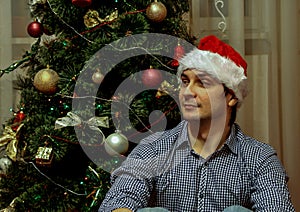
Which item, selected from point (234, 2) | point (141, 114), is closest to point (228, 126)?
point (141, 114)

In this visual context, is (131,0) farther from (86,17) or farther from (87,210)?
(87,210)

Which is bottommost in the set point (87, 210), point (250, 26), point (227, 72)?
point (87, 210)

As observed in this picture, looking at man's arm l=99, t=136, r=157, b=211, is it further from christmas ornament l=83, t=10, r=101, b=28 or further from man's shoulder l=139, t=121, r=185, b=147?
christmas ornament l=83, t=10, r=101, b=28

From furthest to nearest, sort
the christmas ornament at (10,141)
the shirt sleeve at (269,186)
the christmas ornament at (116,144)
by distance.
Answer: the christmas ornament at (10,141) < the christmas ornament at (116,144) < the shirt sleeve at (269,186)

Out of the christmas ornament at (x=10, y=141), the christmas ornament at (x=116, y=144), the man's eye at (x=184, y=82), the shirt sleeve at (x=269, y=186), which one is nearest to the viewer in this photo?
the shirt sleeve at (x=269, y=186)

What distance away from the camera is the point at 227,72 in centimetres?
154

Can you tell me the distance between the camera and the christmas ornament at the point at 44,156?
171 centimetres

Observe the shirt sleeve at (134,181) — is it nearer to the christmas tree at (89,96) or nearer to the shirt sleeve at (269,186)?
the christmas tree at (89,96)

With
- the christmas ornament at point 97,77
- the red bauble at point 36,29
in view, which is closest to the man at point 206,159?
the christmas ornament at point 97,77

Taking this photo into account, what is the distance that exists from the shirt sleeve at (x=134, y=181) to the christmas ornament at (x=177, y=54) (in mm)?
273

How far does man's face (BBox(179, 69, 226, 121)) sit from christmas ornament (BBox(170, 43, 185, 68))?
0.56ft

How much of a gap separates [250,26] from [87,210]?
3.13 feet

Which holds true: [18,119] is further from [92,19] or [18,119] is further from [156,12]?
[156,12]

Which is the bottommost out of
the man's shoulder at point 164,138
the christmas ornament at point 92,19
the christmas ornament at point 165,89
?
the man's shoulder at point 164,138
